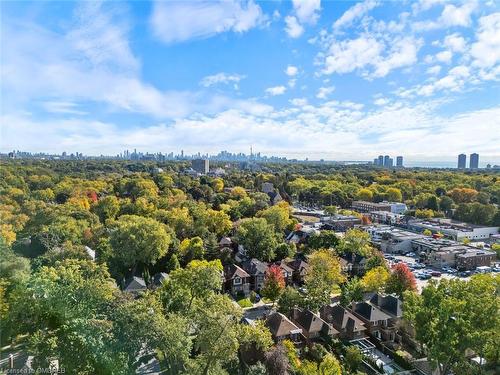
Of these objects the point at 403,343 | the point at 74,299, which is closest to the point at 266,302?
the point at 403,343

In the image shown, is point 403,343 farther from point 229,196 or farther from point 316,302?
point 229,196

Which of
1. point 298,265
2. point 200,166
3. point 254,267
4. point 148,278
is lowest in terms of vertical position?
point 148,278

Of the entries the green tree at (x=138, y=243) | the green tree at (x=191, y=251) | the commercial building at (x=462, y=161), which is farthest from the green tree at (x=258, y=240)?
the commercial building at (x=462, y=161)

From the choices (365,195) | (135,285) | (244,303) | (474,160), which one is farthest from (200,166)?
(474,160)

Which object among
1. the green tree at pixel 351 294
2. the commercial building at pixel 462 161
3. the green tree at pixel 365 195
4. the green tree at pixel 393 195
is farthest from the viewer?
the commercial building at pixel 462 161

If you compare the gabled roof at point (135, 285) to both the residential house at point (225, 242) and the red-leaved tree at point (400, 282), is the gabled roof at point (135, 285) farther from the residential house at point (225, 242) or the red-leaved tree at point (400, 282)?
the red-leaved tree at point (400, 282)

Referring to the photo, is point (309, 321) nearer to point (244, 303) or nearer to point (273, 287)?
point (273, 287)

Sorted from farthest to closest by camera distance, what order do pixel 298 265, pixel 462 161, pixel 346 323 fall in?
pixel 462 161 < pixel 298 265 < pixel 346 323
